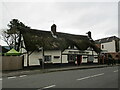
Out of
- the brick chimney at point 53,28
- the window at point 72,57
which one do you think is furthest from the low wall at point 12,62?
the brick chimney at point 53,28

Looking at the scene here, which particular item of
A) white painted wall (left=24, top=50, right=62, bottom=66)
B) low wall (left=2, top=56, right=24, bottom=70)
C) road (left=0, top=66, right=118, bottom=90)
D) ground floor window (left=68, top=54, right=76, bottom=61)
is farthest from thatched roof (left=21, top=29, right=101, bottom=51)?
road (left=0, top=66, right=118, bottom=90)

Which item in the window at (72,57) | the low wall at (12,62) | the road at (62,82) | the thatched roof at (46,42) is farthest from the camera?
the window at (72,57)

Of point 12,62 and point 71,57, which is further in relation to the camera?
point 71,57

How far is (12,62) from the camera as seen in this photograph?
20969 millimetres

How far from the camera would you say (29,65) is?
25203 mm

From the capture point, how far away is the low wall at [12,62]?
20.3m

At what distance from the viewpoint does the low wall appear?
2034cm

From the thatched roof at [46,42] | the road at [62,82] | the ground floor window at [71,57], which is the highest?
the thatched roof at [46,42]

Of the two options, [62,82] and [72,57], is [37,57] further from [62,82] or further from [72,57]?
[62,82]

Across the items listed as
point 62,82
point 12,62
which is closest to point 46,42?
point 12,62

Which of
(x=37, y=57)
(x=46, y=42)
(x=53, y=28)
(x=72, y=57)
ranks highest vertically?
(x=53, y=28)

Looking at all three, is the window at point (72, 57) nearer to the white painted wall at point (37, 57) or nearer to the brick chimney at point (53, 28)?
the white painted wall at point (37, 57)

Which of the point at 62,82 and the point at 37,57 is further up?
the point at 37,57

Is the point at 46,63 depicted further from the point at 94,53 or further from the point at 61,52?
the point at 94,53
